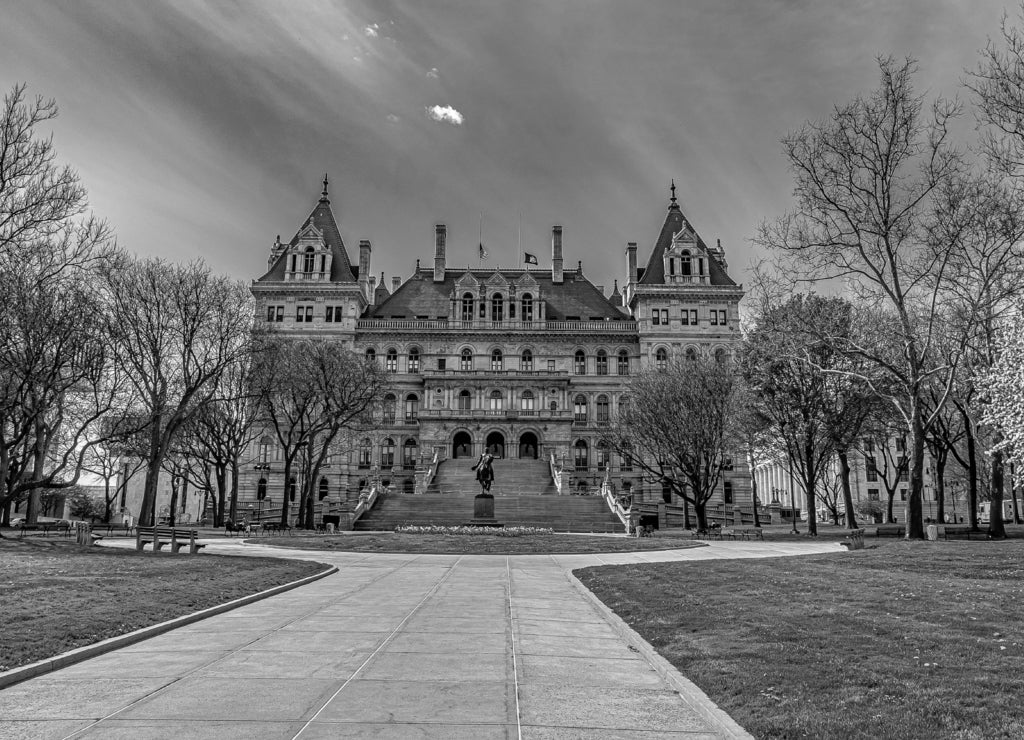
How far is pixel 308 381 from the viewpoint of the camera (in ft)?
155

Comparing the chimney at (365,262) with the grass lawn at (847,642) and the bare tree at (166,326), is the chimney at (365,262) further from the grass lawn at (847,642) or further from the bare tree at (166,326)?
the grass lawn at (847,642)

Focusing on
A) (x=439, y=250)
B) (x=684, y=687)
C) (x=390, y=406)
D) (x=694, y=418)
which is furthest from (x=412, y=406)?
(x=684, y=687)

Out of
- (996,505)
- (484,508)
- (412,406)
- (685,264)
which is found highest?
(685,264)

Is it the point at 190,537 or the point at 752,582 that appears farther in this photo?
the point at 190,537

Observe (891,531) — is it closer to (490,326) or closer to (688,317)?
(688,317)

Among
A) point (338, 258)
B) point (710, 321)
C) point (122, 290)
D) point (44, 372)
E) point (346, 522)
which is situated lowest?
point (346, 522)

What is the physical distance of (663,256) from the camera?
251 feet

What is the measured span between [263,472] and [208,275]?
39089mm

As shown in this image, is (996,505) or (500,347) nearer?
(996,505)

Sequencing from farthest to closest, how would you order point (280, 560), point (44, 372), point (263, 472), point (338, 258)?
1. point (338, 258)
2. point (263, 472)
3. point (44, 372)
4. point (280, 560)

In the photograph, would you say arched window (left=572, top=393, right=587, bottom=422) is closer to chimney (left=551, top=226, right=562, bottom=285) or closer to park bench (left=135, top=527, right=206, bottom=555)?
chimney (left=551, top=226, right=562, bottom=285)

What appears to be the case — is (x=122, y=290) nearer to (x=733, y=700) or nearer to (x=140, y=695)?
(x=140, y=695)

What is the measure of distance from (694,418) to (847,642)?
33.5 m

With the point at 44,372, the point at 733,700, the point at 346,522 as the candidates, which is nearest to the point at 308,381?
the point at 346,522
